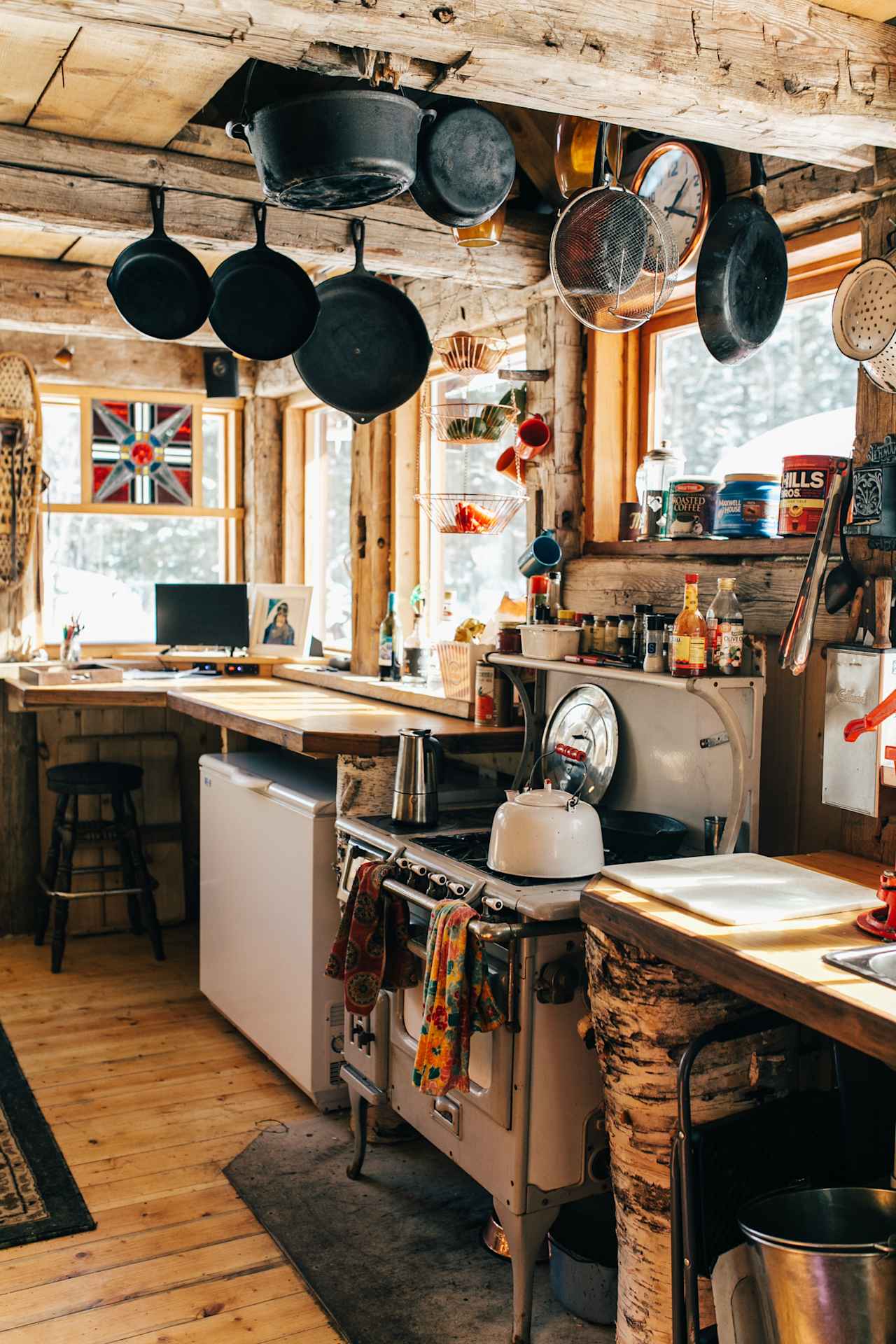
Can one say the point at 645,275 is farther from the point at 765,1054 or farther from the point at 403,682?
the point at 403,682

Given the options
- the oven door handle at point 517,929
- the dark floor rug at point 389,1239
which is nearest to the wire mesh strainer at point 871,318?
the oven door handle at point 517,929

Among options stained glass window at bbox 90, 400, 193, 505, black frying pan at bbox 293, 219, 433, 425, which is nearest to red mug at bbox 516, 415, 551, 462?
black frying pan at bbox 293, 219, 433, 425

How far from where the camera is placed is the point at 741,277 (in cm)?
248

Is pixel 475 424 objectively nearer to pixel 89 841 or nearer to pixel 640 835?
pixel 640 835

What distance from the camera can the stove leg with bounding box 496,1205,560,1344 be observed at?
2.32m

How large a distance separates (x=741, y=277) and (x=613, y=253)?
277mm

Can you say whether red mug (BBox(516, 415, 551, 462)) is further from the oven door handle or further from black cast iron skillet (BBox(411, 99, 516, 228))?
the oven door handle

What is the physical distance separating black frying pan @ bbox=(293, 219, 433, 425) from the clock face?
0.68 m

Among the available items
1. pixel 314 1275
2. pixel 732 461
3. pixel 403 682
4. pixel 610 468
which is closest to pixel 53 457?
pixel 403 682

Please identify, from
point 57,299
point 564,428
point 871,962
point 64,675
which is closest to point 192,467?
point 57,299

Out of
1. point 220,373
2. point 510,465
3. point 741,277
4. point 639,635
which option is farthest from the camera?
point 220,373

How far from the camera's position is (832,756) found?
235cm

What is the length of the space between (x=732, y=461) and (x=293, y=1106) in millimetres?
2128

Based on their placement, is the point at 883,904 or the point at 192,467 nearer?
the point at 883,904
